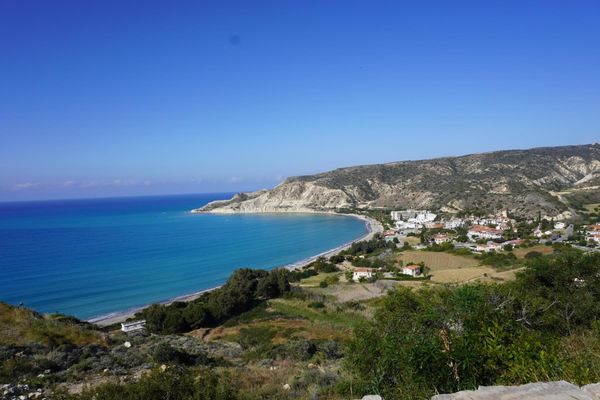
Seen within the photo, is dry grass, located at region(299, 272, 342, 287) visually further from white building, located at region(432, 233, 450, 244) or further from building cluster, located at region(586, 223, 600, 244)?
building cluster, located at region(586, 223, 600, 244)

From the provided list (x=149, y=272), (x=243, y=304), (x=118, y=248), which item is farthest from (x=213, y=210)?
(x=243, y=304)

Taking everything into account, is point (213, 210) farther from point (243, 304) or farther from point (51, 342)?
point (51, 342)

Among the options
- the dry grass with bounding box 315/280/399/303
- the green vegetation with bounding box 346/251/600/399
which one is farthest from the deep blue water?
the green vegetation with bounding box 346/251/600/399

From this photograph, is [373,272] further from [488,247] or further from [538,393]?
[538,393]

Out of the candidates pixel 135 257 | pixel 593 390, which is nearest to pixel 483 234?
pixel 135 257

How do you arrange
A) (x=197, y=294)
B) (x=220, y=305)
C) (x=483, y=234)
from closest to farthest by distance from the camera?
1. (x=220, y=305)
2. (x=197, y=294)
3. (x=483, y=234)

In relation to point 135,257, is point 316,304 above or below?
below
